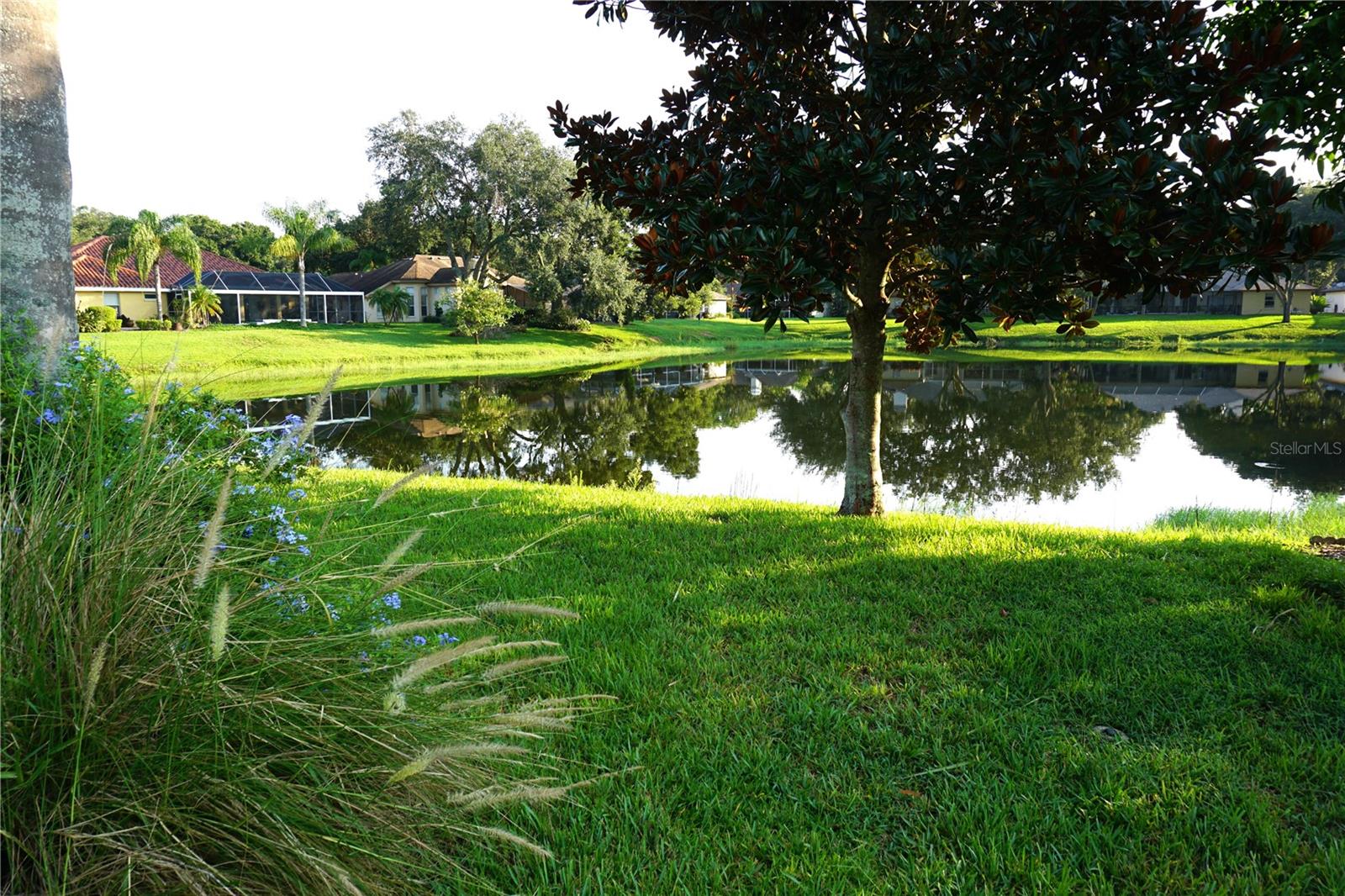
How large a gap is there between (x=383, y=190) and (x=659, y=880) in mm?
49199

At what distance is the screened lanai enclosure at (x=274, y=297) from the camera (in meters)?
45.1

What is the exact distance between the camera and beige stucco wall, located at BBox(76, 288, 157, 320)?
39.3 meters

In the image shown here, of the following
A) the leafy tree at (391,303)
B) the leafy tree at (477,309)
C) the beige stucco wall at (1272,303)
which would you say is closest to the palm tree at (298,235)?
the leafy tree at (391,303)

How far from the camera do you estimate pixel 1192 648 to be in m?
3.48

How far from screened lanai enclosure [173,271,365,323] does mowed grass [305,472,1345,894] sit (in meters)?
46.9

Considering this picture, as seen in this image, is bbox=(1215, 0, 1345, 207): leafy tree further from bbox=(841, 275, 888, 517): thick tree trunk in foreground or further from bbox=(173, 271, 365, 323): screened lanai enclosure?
bbox=(173, 271, 365, 323): screened lanai enclosure

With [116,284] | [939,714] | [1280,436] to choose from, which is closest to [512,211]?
[116,284]

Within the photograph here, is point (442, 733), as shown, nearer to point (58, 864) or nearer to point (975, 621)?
point (58, 864)

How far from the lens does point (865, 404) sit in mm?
5934

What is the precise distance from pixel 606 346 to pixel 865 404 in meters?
36.8

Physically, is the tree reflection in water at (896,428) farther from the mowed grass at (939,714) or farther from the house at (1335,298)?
the house at (1335,298)

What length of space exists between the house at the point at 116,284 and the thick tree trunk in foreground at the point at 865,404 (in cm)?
4281

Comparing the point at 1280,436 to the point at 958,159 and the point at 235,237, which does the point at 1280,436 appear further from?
the point at 235,237

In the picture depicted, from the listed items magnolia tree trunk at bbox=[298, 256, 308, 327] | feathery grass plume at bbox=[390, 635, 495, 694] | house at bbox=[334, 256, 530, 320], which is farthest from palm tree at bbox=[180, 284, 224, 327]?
feathery grass plume at bbox=[390, 635, 495, 694]
